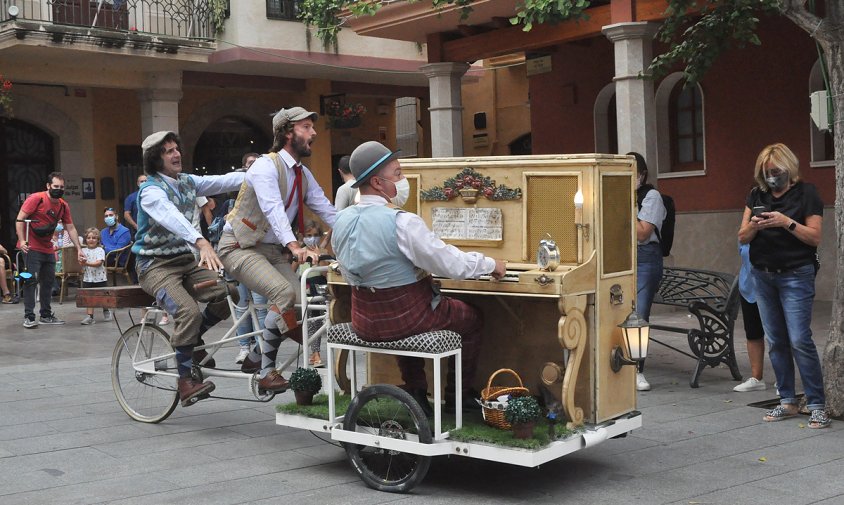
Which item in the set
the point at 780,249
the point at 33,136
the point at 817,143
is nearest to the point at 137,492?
the point at 780,249

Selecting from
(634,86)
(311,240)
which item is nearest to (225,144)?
(311,240)

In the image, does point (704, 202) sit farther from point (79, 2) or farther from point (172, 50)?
point (79, 2)

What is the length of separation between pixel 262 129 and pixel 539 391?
1849cm

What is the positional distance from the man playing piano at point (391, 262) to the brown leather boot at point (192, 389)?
69.8 inches

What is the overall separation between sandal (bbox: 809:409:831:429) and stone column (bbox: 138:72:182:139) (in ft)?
49.7

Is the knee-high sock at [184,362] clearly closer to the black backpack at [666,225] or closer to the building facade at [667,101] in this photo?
the black backpack at [666,225]

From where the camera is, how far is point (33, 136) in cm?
2070

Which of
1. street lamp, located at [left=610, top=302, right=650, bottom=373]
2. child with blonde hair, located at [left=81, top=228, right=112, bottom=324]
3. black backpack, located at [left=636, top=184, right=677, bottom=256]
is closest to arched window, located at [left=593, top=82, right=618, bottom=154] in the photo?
child with blonde hair, located at [left=81, top=228, right=112, bottom=324]

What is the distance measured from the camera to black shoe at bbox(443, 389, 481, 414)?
6.19 metres

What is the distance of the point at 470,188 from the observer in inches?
253

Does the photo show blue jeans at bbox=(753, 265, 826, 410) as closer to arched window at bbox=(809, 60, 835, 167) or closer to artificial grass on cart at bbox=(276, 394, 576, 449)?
artificial grass on cart at bbox=(276, 394, 576, 449)

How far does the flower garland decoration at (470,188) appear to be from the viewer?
6.29 meters

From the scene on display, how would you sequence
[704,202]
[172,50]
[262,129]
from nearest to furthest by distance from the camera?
[704,202] < [172,50] < [262,129]

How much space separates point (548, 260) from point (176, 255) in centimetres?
300
